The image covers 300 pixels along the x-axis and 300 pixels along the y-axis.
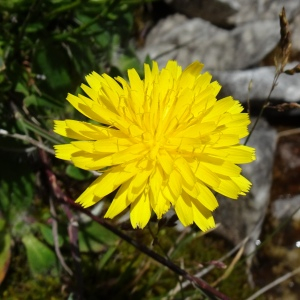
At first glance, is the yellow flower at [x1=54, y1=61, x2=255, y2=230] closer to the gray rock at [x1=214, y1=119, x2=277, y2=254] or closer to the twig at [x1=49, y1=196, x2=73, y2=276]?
the twig at [x1=49, y1=196, x2=73, y2=276]

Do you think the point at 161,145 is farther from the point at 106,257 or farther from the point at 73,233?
the point at 106,257

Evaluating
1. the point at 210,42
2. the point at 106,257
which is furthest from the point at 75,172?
the point at 210,42

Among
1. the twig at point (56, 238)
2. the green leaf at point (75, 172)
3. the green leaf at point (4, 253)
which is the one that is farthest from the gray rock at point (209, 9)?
the green leaf at point (4, 253)

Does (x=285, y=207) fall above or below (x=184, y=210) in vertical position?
below

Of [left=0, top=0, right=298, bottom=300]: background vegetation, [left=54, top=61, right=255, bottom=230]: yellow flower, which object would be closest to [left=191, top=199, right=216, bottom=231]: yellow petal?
[left=54, top=61, right=255, bottom=230]: yellow flower

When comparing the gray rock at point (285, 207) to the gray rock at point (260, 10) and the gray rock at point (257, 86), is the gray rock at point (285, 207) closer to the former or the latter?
the gray rock at point (257, 86)

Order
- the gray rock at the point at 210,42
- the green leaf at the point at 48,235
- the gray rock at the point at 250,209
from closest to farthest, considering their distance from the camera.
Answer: the green leaf at the point at 48,235 → the gray rock at the point at 250,209 → the gray rock at the point at 210,42
